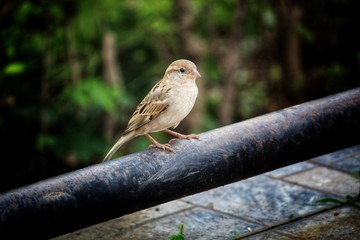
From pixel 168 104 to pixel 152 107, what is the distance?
12 cm

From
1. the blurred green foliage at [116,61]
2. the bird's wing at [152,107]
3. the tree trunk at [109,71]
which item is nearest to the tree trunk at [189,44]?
the blurred green foliage at [116,61]

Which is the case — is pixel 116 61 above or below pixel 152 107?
above

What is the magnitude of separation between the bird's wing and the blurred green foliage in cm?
190

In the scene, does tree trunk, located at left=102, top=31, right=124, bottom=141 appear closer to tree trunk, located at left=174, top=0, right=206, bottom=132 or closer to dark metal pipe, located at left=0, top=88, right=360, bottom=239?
tree trunk, located at left=174, top=0, right=206, bottom=132

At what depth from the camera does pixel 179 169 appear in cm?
288

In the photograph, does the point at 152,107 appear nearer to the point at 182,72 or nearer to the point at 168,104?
the point at 168,104

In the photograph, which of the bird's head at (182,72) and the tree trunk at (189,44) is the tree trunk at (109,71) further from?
the bird's head at (182,72)

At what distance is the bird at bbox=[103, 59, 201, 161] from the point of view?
404 cm

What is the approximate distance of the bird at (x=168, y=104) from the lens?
404cm

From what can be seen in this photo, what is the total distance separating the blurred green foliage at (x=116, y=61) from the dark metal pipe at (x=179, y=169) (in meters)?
3.13

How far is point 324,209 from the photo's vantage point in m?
3.65

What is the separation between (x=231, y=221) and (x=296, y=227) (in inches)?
15.3

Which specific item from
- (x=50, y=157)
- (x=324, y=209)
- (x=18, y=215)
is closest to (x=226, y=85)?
(x=50, y=157)

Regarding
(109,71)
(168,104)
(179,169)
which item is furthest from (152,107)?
→ (109,71)
